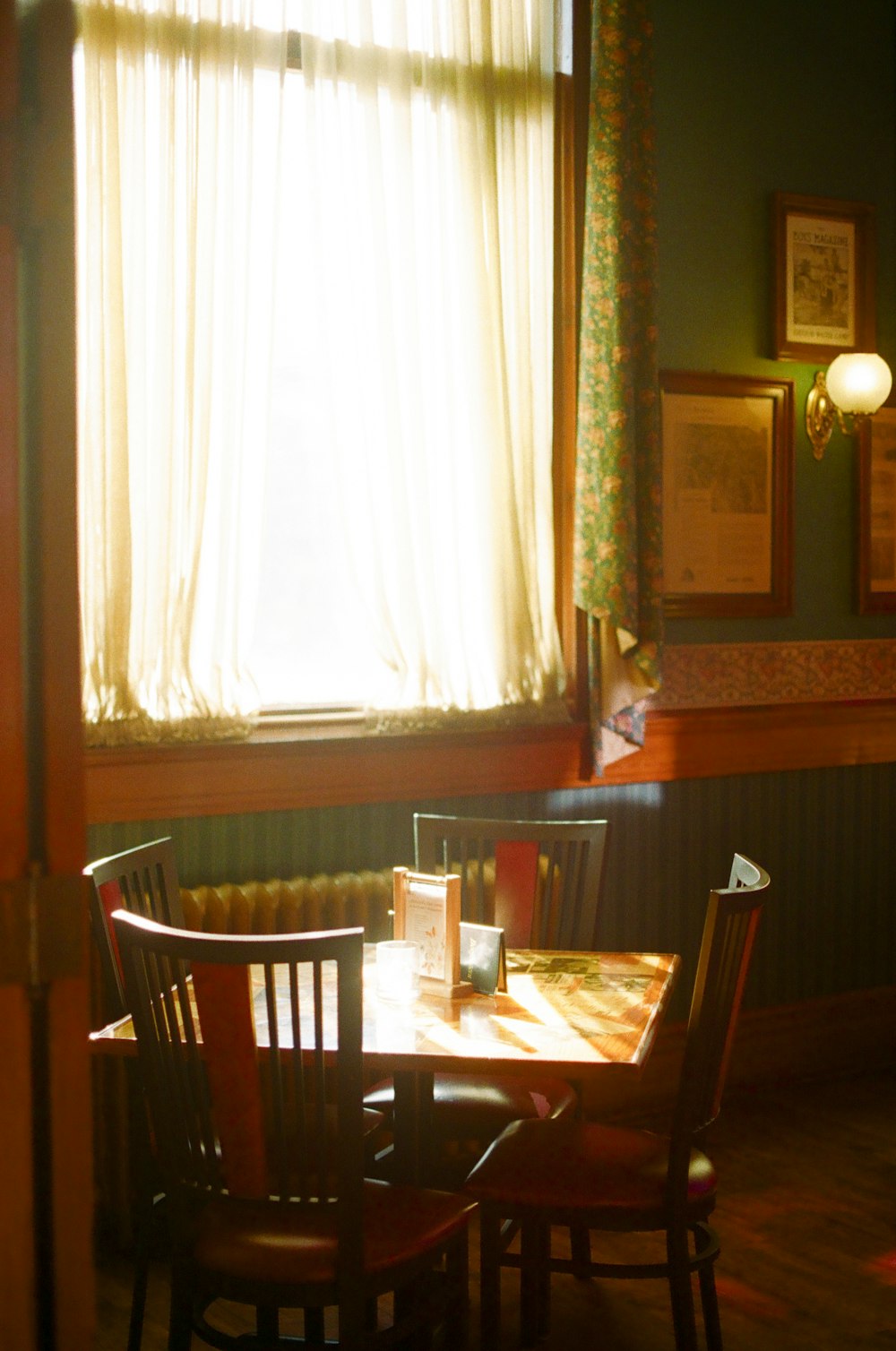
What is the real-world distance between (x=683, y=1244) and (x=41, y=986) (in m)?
1.47

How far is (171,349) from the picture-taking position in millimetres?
3244

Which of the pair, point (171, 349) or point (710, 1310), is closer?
point (710, 1310)

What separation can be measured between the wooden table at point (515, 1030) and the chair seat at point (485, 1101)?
29 cm

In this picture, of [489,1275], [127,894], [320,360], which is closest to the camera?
[489,1275]

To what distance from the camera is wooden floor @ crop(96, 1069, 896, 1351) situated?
275 centimetres

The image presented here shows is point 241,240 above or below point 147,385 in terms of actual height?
above

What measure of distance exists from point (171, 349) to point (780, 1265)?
2481mm

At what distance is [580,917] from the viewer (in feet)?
10.4

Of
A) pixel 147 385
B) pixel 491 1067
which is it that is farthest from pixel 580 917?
pixel 147 385

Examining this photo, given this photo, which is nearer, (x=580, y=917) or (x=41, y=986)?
(x=41, y=986)

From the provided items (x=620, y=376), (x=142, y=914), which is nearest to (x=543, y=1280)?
(x=142, y=914)

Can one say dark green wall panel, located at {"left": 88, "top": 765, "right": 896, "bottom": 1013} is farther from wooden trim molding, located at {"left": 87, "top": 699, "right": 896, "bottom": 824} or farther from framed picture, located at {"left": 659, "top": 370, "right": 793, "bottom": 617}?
framed picture, located at {"left": 659, "top": 370, "right": 793, "bottom": 617}

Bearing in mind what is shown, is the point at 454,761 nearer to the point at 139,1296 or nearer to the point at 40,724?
the point at 139,1296

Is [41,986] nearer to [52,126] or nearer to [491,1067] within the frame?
[52,126]
